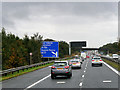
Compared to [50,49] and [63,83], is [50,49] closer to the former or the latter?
[50,49]

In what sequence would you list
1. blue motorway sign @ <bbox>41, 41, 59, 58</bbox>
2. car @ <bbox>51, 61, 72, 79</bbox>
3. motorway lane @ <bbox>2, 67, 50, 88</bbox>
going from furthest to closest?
blue motorway sign @ <bbox>41, 41, 59, 58</bbox>, car @ <bbox>51, 61, 72, 79</bbox>, motorway lane @ <bbox>2, 67, 50, 88</bbox>

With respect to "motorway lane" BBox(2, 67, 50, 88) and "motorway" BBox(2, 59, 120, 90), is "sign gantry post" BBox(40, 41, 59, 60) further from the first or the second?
"motorway" BBox(2, 59, 120, 90)

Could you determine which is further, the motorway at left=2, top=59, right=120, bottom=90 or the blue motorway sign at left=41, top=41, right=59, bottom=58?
the blue motorway sign at left=41, top=41, right=59, bottom=58

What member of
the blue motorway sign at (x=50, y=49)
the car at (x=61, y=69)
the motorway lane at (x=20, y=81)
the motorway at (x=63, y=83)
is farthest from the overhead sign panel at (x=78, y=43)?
the car at (x=61, y=69)

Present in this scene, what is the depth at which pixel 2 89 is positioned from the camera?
14664 millimetres

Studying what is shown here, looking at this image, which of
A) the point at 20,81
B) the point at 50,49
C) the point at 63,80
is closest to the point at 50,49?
the point at 50,49

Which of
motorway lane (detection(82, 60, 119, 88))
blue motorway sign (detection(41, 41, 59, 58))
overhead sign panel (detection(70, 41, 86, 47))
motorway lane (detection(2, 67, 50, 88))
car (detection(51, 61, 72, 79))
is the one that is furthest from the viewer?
overhead sign panel (detection(70, 41, 86, 47))

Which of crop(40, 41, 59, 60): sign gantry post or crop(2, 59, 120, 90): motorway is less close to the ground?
crop(40, 41, 59, 60): sign gantry post

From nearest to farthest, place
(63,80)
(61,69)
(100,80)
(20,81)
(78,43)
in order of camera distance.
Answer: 1. (20,81)
2. (100,80)
3. (63,80)
4. (61,69)
5. (78,43)

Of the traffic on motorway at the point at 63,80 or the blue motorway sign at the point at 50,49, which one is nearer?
the traffic on motorway at the point at 63,80

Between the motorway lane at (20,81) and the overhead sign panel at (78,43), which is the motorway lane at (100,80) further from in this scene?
the overhead sign panel at (78,43)

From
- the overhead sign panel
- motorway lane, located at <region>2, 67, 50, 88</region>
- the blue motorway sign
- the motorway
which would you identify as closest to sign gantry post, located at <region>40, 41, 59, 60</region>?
the blue motorway sign

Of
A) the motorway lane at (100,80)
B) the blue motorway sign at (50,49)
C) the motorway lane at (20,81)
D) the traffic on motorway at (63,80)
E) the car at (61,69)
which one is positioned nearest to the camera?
the motorway lane at (100,80)

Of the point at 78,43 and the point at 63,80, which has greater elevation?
the point at 78,43
